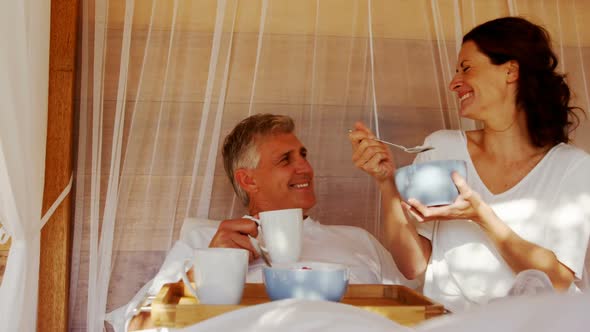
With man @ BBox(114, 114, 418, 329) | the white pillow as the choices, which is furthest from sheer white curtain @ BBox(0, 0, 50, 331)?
the white pillow

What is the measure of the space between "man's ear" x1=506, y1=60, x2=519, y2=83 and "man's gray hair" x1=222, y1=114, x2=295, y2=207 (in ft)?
2.15

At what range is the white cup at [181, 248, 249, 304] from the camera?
4.36 feet

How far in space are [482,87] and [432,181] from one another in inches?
17.8

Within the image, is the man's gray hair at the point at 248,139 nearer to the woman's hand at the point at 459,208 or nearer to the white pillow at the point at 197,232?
the white pillow at the point at 197,232

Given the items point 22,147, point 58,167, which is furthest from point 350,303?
point 58,167

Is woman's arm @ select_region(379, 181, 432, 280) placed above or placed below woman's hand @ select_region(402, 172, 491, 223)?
below

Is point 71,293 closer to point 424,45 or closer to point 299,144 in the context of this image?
point 299,144

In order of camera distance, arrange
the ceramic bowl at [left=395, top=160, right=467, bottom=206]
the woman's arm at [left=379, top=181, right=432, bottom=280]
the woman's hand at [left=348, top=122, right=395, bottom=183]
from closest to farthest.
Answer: the ceramic bowl at [left=395, top=160, right=467, bottom=206], the woman's hand at [left=348, top=122, right=395, bottom=183], the woman's arm at [left=379, top=181, right=432, bottom=280]

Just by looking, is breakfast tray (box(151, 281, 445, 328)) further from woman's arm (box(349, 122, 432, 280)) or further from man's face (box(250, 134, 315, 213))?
A: man's face (box(250, 134, 315, 213))

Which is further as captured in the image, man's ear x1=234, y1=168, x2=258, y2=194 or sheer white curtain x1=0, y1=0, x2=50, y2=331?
man's ear x1=234, y1=168, x2=258, y2=194

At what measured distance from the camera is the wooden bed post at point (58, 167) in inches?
87.7

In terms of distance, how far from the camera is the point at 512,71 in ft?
6.55

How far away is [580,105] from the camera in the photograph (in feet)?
7.55

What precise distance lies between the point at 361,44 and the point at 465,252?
80 cm
